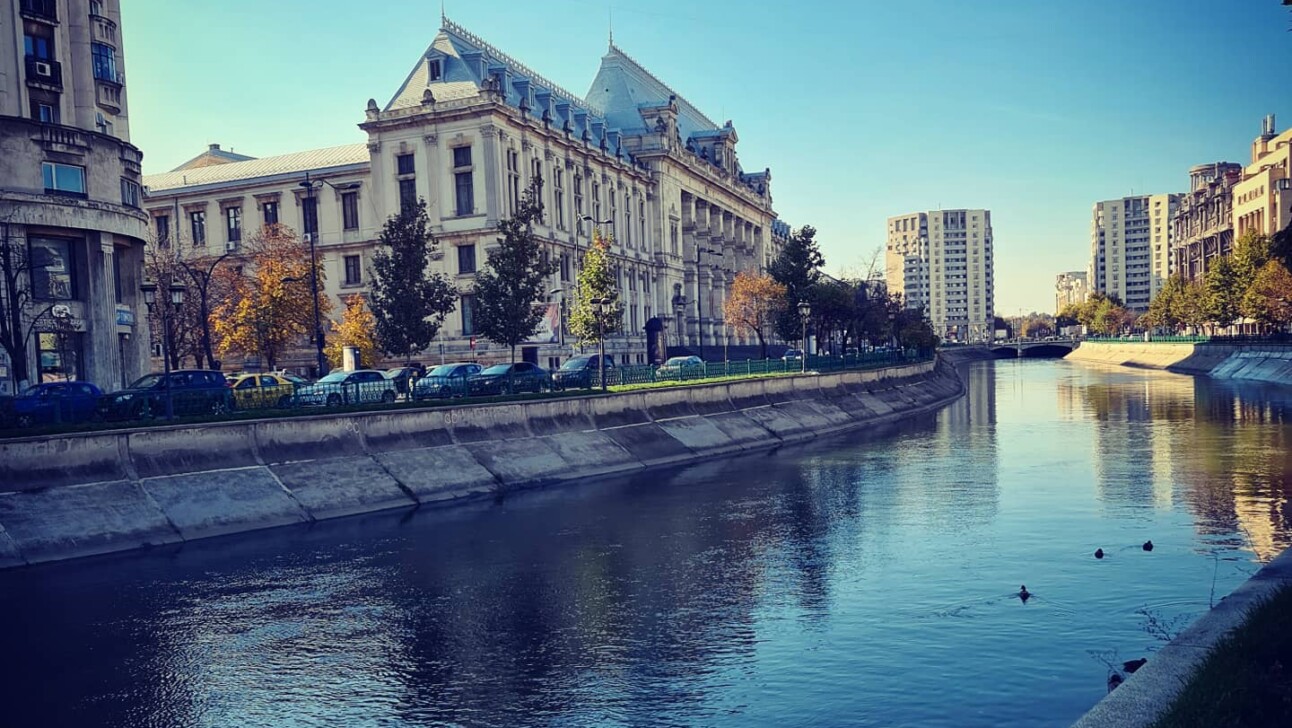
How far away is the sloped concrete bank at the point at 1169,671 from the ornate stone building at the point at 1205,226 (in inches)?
5960

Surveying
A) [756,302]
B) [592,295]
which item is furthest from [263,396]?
[756,302]

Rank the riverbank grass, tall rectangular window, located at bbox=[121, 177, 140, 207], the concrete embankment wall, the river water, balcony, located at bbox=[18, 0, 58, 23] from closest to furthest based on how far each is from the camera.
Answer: the riverbank grass, the river water, balcony, located at bbox=[18, 0, 58, 23], tall rectangular window, located at bbox=[121, 177, 140, 207], the concrete embankment wall

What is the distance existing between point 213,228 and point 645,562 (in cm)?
7189

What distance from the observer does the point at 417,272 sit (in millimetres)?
55156

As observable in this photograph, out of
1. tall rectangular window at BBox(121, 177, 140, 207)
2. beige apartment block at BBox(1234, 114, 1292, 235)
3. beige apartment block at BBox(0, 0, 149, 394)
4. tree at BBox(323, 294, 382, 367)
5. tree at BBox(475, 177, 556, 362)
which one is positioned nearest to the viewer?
beige apartment block at BBox(0, 0, 149, 394)

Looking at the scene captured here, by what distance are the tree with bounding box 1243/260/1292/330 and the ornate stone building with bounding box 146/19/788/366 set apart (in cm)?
5752

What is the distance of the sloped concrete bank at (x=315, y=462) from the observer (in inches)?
1054

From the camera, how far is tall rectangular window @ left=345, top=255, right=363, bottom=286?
259 feet

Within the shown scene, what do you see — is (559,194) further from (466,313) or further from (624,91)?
(624,91)

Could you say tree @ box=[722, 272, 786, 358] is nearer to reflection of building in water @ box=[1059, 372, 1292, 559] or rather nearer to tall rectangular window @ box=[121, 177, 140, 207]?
reflection of building in water @ box=[1059, 372, 1292, 559]

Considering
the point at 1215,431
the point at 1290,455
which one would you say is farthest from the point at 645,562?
the point at 1215,431

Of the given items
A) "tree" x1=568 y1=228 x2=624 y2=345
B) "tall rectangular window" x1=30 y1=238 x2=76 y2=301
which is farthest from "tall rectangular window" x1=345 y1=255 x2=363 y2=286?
"tall rectangular window" x1=30 y1=238 x2=76 y2=301

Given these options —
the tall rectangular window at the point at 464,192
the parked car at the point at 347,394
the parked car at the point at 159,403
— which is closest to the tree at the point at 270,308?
the tall rectangular window at the point at 464,192

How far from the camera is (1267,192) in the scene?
436ft
